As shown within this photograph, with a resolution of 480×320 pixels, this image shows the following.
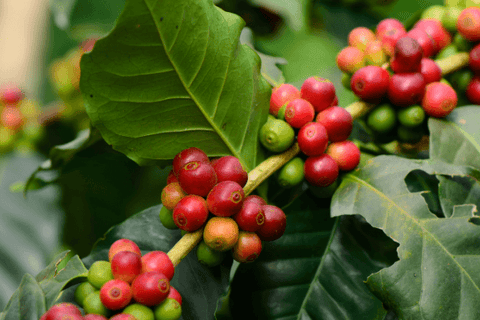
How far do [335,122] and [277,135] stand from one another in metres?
0.09

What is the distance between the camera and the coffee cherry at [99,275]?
450 millimetres

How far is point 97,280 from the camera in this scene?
450mm

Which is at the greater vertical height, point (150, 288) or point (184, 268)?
point (150, 288)

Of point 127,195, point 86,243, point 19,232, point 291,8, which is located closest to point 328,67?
point 291,8

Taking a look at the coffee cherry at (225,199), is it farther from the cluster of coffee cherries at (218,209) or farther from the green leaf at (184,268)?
the green leaf at (184,268)

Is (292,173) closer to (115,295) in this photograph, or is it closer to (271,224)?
(271,224)

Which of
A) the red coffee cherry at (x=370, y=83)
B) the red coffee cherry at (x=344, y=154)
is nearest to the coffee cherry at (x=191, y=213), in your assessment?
the red coffee cherry at (x=344, y=154)

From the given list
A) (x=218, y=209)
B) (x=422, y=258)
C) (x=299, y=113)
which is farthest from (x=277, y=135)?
(x=422, y=258)

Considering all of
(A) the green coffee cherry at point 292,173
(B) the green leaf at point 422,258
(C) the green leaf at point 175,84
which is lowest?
(B) the green leaf at point 422,258

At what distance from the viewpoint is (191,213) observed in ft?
1.56

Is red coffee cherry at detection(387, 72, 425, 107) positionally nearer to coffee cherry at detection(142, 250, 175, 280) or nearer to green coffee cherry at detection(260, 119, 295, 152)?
green coffee cherry at detection(260, 119, 295, 152)

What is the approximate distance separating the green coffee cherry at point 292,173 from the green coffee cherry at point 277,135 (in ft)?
0.09

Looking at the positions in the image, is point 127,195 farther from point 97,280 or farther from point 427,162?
point 427,162

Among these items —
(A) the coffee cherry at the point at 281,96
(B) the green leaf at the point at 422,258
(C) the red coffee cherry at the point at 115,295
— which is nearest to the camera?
(C) the red coffee cherry at the point at 115,295
